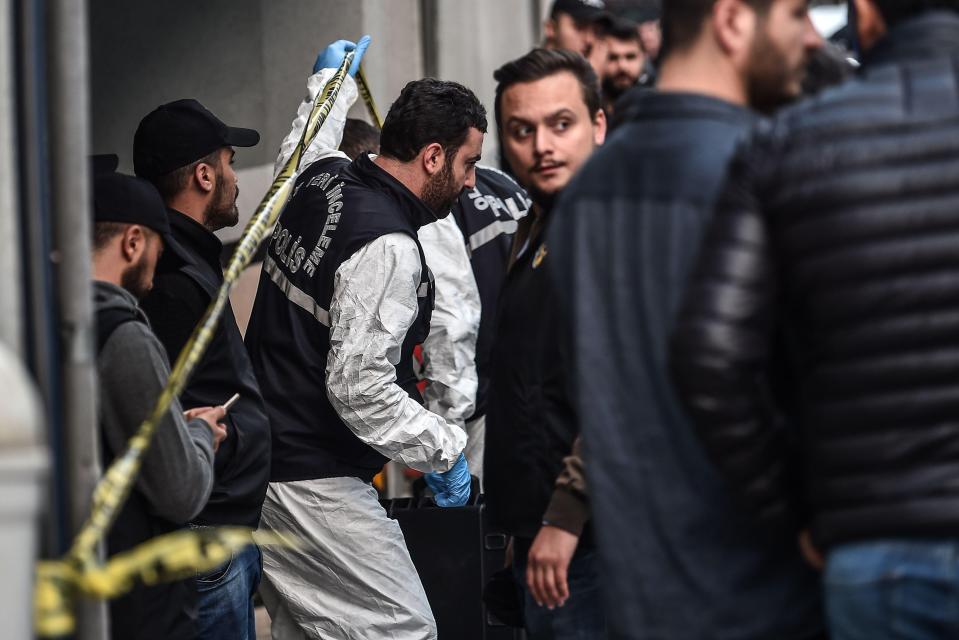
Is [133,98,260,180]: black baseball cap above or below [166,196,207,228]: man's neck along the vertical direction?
above

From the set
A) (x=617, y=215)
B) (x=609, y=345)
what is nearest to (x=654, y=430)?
(x=609, y=345)

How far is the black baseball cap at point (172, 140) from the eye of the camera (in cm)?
446

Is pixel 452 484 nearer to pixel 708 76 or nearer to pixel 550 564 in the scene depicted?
pixel 550 564

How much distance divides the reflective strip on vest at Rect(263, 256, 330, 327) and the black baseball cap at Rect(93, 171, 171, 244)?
984 millimetres

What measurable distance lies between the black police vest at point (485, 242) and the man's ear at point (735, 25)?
3667 millimetres

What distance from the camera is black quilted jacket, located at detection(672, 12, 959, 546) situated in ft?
6.97

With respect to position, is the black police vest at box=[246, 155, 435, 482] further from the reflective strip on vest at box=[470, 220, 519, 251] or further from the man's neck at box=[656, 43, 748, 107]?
the man's neck at box=[656, 43, 748, 107]

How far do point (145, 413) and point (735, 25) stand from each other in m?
1.59

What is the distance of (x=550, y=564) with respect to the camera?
3.15 m

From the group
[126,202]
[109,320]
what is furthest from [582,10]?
[109,320]

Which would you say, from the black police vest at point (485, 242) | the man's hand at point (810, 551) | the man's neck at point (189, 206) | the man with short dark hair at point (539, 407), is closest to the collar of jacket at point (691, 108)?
the man's hand at point (810, 551)

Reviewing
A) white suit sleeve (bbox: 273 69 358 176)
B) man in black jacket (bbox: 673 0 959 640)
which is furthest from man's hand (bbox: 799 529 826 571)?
white suit sleeve (bbox: 273 69 358 176)

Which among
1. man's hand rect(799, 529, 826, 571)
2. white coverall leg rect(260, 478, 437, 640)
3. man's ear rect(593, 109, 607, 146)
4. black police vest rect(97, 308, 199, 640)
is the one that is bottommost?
white coverall leg rect(260, 478, 437, 640)

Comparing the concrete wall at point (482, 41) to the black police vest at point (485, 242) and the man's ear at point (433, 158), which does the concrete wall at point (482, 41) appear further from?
the man's ear at point (433, 158)
